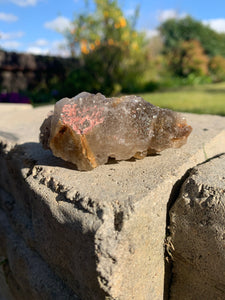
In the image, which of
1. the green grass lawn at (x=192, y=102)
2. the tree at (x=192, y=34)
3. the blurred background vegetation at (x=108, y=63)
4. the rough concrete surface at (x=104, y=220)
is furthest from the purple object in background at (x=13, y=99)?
the tree at (x=192, y=34)

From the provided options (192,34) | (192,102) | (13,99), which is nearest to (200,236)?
(192,102)

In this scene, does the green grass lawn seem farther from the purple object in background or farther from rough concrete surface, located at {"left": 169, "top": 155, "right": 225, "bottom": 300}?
rough concrete surface, located at {"left": 169, "top": 155, "right": 225, "bottom": 300}

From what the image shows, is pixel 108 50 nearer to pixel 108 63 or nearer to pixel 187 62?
pixel 108 63

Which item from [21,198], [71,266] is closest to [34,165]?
[21,198]

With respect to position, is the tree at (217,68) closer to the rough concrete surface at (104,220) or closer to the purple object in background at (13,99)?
the purple object in background at (13,99)

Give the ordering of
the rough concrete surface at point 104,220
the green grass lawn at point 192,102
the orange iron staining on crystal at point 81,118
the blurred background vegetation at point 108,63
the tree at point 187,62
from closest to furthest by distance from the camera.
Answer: the rough concrete surface at point 104,220 < the orange iron staining on crystal at point 81,118 < the green grass lawn at point 192,102 < the blurred background vegetation at point 108,63 < the tree at point 187,62

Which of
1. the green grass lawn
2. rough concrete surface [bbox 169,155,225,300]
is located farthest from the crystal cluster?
the green grass lawn
